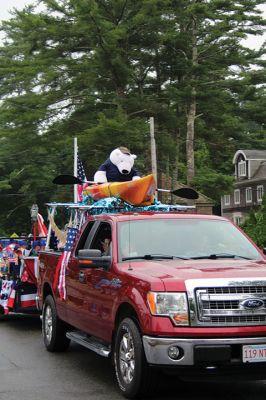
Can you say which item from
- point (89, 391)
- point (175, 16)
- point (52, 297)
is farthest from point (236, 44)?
point (89, 391)

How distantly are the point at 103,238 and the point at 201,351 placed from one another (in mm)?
2356

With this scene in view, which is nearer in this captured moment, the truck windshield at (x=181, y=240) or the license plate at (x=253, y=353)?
the license plate at (x=253, y=353)

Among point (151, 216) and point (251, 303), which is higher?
point (151, 216)

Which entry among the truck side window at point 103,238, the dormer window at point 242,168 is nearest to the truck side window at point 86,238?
the truck side window at point 103,238

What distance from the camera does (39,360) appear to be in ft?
27.3

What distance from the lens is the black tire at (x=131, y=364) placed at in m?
5.85

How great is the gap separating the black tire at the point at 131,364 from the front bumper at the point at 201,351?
0.85 feet

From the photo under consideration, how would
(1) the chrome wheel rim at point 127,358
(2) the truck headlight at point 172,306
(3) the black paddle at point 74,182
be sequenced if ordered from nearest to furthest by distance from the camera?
1. (2) the truck headlight at point 172,306
2. (1) the chrome wheel rim at point 127,358
3. (3) the black paddle at point 74,182

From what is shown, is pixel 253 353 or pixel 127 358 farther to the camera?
pixel 127 358

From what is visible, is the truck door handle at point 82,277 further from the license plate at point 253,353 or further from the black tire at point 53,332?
the license plate at point 253,353

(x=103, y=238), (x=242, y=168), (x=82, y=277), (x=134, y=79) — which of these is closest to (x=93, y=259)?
(x=103, y=238)

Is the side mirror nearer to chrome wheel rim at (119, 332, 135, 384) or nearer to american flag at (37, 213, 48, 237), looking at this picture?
chrome wheel rim at (119, 332, 135, 384)

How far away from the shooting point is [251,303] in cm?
570

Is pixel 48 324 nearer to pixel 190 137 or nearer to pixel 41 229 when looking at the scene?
pixel 41 229
